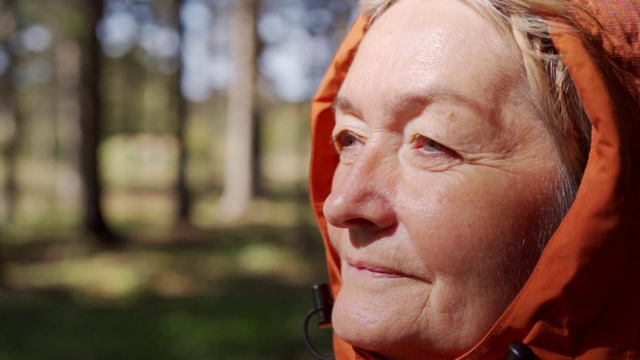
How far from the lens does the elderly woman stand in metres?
1.35

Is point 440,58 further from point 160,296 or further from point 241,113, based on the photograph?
point 241,113

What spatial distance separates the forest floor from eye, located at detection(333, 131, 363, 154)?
7052 mm

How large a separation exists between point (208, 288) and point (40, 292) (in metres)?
2.79

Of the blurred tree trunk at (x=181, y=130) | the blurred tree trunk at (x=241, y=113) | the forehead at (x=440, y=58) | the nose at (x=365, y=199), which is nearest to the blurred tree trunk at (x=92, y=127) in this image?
the blurred tree trunk at (x=181, y=130)

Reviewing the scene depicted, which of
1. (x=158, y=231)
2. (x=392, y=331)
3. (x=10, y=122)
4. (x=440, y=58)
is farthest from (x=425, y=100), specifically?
(x=10, y=122)

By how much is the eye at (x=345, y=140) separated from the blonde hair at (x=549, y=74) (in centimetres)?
42

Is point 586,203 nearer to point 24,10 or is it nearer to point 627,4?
point 627,4

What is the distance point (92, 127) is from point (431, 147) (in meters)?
13.9

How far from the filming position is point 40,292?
38.0 feet

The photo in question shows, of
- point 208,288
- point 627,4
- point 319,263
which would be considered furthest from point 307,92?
point 627,4

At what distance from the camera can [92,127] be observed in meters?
14.4

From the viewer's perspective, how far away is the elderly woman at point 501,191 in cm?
135

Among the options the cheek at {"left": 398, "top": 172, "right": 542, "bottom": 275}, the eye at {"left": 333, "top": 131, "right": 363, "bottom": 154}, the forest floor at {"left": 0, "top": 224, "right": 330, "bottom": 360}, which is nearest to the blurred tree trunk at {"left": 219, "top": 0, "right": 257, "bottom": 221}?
the forest floor at {"left": 0, "top": 224, "right": 330, "bottom": 360}

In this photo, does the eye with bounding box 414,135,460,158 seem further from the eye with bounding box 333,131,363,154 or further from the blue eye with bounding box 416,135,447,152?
the eye with bounding box 333,131,363,154
